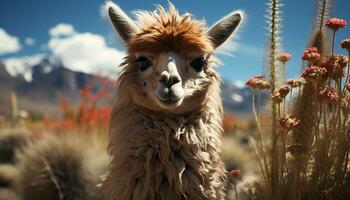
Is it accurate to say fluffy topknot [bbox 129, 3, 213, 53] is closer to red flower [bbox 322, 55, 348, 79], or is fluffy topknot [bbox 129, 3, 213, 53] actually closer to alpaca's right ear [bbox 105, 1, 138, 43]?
alpaca's right ear [bbox 105, 1, 138, 43]

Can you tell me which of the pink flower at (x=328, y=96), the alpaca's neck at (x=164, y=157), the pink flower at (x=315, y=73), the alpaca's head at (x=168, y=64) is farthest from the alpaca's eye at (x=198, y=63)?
the pink flower at (x=328, y=96)

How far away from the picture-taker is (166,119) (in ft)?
11.2

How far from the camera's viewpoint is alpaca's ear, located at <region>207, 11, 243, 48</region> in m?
3.82

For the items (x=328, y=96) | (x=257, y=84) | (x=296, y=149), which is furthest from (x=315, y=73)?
(x=296, y=149)

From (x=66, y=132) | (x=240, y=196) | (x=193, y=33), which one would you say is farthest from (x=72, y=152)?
(x=193, y=33)

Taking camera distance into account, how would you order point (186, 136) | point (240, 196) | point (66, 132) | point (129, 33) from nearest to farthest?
point (186, 136) < point (129, 33) < point (240, 196) < point (66, 132)

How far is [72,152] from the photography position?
22.1 ft

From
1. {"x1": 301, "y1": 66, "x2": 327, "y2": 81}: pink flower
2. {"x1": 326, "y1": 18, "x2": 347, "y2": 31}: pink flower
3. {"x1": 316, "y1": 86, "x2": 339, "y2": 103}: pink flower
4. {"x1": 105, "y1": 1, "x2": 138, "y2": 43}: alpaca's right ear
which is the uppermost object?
{"x1": 105, "y1": 1, "x2": 138, "y2": 43}: alpaca's right ear

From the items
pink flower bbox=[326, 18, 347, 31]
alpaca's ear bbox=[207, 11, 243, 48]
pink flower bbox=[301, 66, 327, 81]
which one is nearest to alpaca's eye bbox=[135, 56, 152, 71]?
alpaca's ear bbox=[207, 11, 243, 48]

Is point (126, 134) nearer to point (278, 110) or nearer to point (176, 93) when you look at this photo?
point (176, 93)

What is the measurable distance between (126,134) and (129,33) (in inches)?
34.7

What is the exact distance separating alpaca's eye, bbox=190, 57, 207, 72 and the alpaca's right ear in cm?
60

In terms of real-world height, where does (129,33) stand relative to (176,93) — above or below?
above

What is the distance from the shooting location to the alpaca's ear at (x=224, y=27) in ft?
12.5
